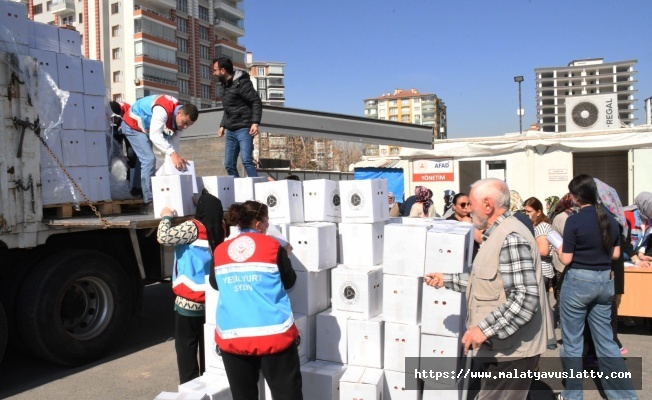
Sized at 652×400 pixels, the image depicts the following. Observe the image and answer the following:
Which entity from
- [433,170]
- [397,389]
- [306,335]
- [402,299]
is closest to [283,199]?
[306,335]

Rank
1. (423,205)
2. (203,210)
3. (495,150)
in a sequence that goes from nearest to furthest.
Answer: (203,210) → (423,205) → (495,150)

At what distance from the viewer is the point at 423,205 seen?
8773 millimetres

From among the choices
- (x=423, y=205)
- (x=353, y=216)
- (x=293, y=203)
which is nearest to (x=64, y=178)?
(x=293, y=203)

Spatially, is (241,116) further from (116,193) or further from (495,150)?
(495,150)

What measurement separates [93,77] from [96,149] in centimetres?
86

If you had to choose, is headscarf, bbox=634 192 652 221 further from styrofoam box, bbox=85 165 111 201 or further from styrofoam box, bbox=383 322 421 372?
styrofoam box, bbox=85 165 111 201

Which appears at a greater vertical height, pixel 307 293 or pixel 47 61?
pixel 47 61

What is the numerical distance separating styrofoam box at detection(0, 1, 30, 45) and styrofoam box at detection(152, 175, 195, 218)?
2.09 meters

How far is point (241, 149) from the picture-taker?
7336 millimetres

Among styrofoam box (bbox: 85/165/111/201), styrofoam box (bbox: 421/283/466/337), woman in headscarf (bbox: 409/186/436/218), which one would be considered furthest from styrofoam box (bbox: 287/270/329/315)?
woman in headscarf (bbox: 409/186/436/218)

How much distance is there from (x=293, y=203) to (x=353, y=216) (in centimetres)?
63

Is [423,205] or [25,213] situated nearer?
[25,213]

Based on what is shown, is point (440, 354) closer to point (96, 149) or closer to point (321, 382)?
point (321, 382)

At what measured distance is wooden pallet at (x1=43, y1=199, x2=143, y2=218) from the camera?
577 centimetres
